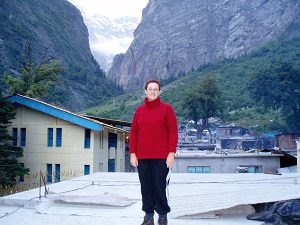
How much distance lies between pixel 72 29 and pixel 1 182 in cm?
10696

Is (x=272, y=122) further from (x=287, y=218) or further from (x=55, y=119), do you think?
(x=287, y=218)

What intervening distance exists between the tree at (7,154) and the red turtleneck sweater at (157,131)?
1372 centimetres

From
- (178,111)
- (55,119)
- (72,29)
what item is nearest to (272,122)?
(178,111)

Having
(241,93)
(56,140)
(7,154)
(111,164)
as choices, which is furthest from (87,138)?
(241,93)

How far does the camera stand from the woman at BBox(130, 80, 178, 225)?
4.40m

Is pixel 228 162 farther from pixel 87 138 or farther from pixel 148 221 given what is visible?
pixel 148 221

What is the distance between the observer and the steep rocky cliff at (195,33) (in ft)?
398

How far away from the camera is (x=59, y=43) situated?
332 feet

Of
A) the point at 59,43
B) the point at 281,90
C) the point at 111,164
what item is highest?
the point at 59,43

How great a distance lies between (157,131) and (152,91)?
1.36 ft

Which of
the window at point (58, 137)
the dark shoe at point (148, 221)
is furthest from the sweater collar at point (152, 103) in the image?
the window at point (58, 137)

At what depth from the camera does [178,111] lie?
6059 cm

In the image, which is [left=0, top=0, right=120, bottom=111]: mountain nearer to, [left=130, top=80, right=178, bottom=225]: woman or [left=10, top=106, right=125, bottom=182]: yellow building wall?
[left=10, top=106, right=125, bottom=182]: yellow building wall

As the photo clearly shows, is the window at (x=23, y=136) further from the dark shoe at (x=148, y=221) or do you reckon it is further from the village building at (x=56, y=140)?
the dark shoe at (x=148, y=221)
